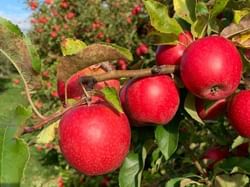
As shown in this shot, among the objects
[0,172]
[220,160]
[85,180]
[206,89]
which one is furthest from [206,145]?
[85,180]

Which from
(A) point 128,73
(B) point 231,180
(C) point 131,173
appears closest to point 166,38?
(A) point 128,73

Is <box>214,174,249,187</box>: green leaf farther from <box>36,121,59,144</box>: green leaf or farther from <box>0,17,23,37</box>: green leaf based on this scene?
<box>0,17,23,37</box>: green leaf

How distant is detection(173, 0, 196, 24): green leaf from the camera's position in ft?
3.47

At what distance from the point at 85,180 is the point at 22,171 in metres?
3.11

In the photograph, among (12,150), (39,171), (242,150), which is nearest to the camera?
(12,150)

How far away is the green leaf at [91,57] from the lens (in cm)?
83

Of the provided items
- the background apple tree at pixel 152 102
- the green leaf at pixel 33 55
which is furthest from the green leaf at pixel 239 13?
the green leaf at pixel 33 55

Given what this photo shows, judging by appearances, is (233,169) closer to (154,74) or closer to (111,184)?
(154,74)

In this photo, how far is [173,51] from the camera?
1.00 meters

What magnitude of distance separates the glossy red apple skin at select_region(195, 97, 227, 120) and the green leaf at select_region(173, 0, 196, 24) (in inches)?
7.2

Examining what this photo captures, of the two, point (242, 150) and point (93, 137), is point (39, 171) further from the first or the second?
point (93, 137)

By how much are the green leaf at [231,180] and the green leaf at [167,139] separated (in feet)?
0.89

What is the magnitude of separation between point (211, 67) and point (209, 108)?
165mm

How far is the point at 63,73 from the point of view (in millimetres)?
923
